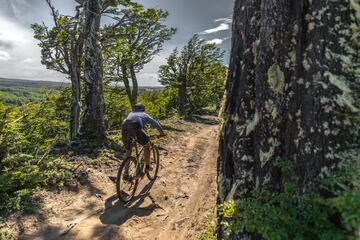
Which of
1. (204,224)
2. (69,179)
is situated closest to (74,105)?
(69,179)

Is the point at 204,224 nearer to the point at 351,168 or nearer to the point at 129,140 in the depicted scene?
the point at 129,140

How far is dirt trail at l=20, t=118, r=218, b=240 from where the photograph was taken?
254 inches

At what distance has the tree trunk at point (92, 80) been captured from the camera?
37.6 ft

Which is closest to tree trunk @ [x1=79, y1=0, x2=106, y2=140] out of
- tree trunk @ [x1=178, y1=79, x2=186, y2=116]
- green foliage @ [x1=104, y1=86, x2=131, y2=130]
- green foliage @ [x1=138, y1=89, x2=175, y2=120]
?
green foliage @ [x1=138, y1=89, x2=175, y2=120]

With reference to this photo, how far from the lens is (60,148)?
1048 cm

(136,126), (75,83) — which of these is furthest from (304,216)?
(75,83)

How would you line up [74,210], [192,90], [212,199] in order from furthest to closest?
1. [192,90]
2. [212,199]
3. [74,210]

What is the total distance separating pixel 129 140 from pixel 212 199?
2.55 meters

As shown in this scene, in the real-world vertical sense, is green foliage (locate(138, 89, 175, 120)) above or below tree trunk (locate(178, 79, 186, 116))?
below

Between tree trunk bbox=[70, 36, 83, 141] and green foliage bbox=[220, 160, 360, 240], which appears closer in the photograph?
green foliage bbox=[220, 160, 360, 240]

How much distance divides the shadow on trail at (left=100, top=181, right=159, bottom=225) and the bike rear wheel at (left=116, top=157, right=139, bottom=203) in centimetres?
18

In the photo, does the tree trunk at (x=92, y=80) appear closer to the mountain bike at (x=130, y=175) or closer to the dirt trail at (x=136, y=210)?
the dirt trail at (x=136, y=210)

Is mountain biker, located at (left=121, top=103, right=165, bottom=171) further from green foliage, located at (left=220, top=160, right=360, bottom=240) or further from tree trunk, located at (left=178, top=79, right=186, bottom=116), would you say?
tree trunk, located at (left=178, top=79, right=186, bottom=116)

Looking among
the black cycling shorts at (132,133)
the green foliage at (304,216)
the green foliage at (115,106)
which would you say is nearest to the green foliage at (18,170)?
the black cycling shorts at (132,133)
